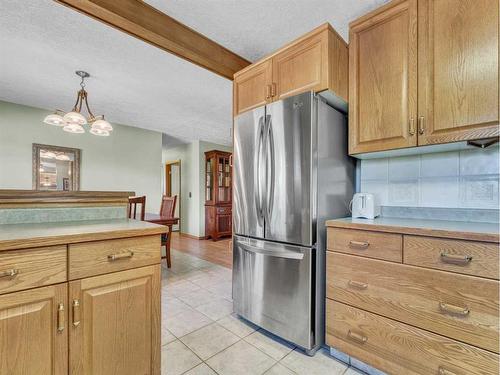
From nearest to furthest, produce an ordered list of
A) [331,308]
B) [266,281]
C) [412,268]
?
[412,268], [331,308], [266,281]

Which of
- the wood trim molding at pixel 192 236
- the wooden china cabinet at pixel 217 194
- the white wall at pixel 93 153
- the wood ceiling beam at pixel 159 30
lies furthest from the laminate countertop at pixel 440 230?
the wood trim molding at pixel 192 236

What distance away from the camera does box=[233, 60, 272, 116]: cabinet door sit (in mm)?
1863

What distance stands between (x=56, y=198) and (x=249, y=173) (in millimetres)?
1201

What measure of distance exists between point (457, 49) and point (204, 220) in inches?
202

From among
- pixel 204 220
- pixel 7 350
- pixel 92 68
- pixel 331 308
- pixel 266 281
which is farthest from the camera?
pixel 204 220

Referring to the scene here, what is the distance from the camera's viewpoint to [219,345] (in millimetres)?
1668

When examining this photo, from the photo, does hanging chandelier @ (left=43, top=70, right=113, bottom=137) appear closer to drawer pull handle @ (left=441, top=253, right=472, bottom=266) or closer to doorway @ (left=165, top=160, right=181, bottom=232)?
drawer pull handle @ (left=441, top=253, right=472, bottom=266)

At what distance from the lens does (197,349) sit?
1.62 metres

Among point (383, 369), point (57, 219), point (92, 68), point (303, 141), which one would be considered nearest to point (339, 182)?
point (303, 141)

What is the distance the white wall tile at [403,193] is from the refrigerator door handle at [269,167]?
3.03 feet

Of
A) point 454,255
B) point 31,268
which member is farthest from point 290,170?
point 31,268

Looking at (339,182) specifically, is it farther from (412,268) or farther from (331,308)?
(331,308)

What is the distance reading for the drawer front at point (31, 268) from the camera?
0.82 meters

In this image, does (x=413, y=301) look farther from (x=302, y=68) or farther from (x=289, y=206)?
(x=302, y=68)
